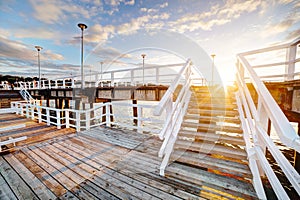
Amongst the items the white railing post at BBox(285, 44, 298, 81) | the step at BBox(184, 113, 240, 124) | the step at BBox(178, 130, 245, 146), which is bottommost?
the step at BBox(178, 130, 245, 146)

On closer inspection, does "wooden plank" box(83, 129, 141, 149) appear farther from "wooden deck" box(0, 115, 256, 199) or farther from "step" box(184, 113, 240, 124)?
"step" box(184, 113, 240, 124)

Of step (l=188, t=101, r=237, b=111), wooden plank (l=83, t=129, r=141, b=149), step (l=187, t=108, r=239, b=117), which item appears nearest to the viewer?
step (l=187, t=108, r=239, b=117)

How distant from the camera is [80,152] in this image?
3.45 metres

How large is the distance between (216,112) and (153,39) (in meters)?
5.67

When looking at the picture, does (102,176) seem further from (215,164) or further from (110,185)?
(215,164)

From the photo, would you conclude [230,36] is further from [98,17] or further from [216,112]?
[98,17]

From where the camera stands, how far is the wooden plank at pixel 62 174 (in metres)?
2.07

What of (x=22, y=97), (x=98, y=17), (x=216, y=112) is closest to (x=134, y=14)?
(x=98, y=17)

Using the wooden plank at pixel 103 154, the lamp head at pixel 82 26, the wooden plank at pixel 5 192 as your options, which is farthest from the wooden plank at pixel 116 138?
the lamp head at pixel 82 26

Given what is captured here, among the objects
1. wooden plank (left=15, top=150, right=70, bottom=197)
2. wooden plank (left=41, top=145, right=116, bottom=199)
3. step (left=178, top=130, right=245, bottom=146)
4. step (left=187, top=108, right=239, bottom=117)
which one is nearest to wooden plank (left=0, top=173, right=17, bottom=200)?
wooden plank (left=15, top=150, right=70, bottom=197)

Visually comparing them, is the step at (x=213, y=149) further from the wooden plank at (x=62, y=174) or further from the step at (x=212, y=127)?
the wooden plank at (x=62, y=174)

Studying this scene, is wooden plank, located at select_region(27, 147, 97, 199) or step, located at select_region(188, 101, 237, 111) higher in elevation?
step, located at select_region(188, 101, 237, 111)

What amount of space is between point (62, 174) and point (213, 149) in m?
3.13

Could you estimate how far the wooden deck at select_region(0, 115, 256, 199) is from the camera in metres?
2.02
